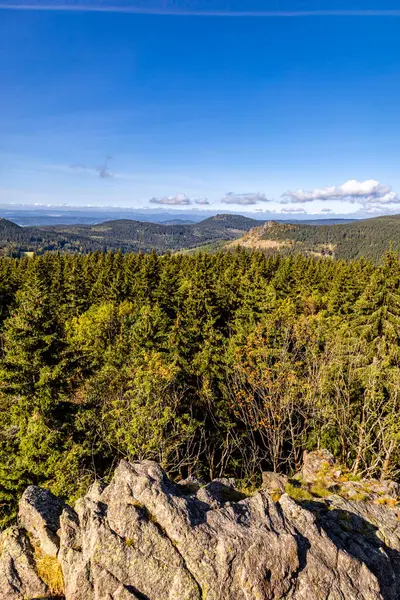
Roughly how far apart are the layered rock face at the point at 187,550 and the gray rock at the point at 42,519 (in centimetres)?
3

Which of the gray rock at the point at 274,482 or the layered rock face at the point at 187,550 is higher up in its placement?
the layered rock face at the point at 187,550

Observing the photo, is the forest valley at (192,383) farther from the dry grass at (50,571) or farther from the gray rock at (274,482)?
the dry grass at (50,571)

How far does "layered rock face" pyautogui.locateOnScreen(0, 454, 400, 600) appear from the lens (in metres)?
7.46

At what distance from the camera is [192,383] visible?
102ft

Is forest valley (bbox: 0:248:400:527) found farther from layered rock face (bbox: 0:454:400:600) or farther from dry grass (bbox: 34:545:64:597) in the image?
dry grass (bbox: 34:545:64:597)

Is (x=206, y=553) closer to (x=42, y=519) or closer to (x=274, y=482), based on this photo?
(x=42, y=519)

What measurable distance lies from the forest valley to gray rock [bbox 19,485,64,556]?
21.4 ft

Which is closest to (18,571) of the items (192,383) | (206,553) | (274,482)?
(206,553)

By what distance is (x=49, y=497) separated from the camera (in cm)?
1136

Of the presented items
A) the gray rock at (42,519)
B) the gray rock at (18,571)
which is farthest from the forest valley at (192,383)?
the gray rock at (18,571)

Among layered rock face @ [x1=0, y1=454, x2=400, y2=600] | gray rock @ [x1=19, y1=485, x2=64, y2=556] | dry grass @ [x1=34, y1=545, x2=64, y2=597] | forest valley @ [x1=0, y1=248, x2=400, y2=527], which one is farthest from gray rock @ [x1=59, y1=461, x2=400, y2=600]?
forest valley @ [x1=0, y1=248, x2=400, y2=527]

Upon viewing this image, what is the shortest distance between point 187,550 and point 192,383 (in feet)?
76.3

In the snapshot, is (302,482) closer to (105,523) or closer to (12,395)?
(105,523)

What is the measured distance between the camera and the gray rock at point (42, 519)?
30.6 feet
